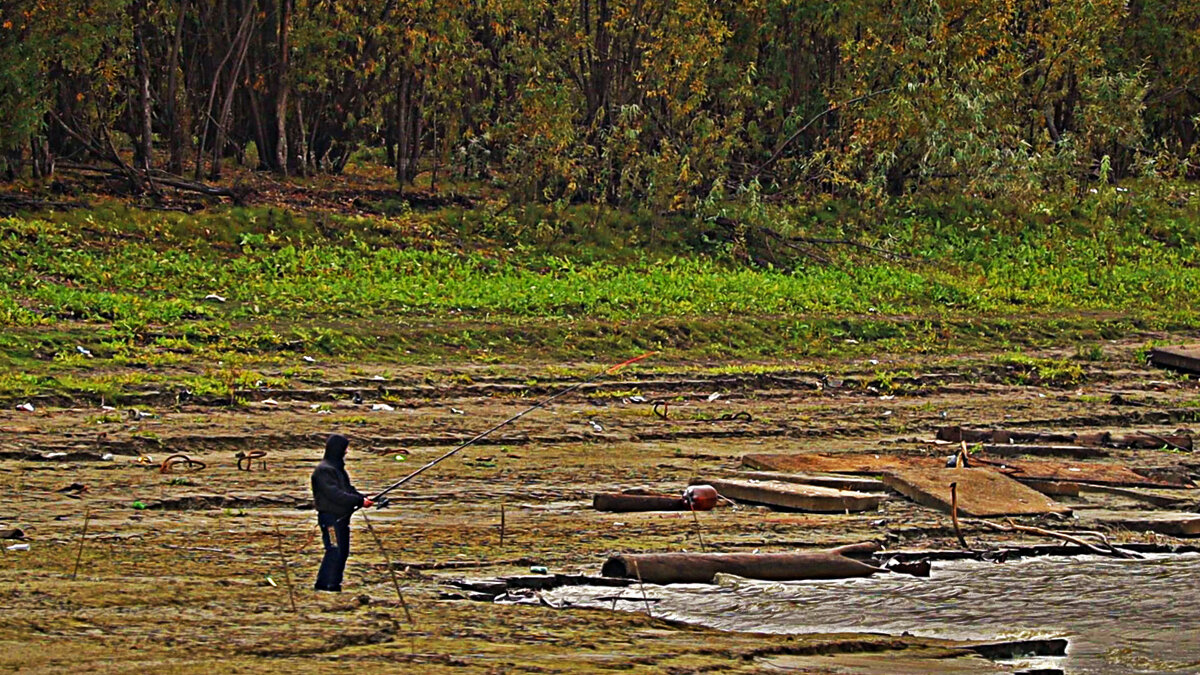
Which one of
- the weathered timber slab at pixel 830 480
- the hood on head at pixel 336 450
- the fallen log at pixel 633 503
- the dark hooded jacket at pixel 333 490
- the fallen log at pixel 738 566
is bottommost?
the weathered timber slab at pixel 830 480

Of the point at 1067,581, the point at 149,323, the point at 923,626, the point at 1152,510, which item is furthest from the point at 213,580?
the point at 149,323

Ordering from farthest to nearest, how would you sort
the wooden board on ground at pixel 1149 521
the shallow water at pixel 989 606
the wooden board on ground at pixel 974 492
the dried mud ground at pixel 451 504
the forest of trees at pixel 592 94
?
1. the forest of trees at pixel 592 94
2. the wooden board on ground at pixel 974 492
3. the wooden board on ground at pixel 1149 521
4. the shallow water at pixel 989 606
5. the dried mud ground at pixel 451 504

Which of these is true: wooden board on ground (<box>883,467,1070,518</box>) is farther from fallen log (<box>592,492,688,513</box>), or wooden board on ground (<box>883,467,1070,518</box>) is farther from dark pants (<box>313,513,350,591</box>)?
dark pants (<box>313,513,350,591</box>)

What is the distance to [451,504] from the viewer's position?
11.2m

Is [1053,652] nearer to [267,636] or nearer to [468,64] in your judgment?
[267,636]

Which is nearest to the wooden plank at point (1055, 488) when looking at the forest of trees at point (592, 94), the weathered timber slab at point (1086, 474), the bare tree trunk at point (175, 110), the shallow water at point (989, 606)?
the weathered timber slab at point (1086, 474)

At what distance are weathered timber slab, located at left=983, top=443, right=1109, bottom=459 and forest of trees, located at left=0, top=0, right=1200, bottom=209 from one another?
418 inches

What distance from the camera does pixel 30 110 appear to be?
2053 cm

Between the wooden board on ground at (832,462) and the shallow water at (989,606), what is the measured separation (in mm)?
2485

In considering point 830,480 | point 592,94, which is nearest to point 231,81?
point 592,94

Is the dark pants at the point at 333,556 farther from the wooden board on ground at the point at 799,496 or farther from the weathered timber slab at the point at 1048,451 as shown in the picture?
the weathered timber slab at the point at 1048,451

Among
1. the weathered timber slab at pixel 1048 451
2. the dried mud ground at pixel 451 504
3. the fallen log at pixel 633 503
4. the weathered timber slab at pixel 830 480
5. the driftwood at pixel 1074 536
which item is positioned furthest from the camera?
the weathered timber slab at pixel 1048 451

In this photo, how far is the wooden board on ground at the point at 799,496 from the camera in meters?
11.5

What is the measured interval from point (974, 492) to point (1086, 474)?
1.71m
